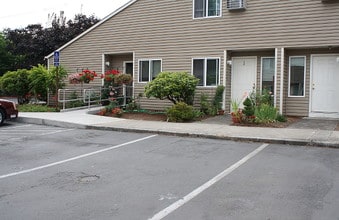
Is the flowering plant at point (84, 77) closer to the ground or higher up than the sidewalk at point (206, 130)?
higher up

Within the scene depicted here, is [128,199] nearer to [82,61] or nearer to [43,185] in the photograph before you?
[43,185]

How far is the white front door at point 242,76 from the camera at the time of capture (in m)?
16.4

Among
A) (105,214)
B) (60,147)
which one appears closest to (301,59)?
(60,147)

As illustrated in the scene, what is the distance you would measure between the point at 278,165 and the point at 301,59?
8.79m

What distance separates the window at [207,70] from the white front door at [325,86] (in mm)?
3843

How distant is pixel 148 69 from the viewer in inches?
736

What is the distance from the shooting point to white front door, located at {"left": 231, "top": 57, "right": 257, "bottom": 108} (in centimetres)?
1636

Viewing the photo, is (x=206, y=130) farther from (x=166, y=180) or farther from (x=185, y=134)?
(x=166, y=180)

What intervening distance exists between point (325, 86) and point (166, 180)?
10.4 meters

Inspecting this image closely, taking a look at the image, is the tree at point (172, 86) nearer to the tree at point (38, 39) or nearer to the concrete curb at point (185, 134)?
the concrete curb at point (185, 134)

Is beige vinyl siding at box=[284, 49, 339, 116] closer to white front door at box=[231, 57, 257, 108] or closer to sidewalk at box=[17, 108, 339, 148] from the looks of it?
white front door at box=[231, 57, 257, 108]

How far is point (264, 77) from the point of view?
1612cm

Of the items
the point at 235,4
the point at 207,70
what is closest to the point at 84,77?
the point at 207,70

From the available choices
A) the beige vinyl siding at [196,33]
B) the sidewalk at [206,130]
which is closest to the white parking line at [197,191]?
the sidewalk at [206,130]
